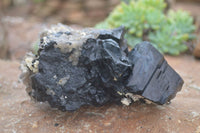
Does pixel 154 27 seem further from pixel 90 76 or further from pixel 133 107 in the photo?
pixel 90 76

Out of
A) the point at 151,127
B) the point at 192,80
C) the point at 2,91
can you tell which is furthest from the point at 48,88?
the point at 192,80

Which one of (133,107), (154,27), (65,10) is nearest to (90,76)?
(133,107)

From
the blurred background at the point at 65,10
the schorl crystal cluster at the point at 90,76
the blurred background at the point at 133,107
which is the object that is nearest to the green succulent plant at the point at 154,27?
the blurred background at the point at 133,107

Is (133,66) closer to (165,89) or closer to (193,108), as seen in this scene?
(165,89)

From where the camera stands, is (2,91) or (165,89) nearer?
(165,89)

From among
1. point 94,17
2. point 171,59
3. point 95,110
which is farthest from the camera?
point 94,17

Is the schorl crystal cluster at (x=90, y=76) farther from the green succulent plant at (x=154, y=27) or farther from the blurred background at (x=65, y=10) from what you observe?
the blurred background at (x=65, y=10)

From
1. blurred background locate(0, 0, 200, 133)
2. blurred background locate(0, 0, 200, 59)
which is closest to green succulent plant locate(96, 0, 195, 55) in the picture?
blurred background locate(0, 0, 200, 133)
